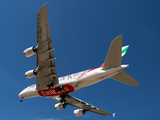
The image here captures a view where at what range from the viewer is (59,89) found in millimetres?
22344

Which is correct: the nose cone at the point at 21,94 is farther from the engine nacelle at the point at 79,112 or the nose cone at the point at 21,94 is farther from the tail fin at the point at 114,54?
the tail fin at the point at 114,54

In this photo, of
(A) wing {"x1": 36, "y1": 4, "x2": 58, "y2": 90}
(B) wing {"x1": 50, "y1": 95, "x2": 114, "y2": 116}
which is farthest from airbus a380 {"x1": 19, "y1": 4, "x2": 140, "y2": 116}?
(B) wing {"x1": 50, "y1": 95, "x2": 114, "y2": 116}

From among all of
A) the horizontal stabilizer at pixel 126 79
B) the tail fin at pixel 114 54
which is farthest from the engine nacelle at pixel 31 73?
the horizontal stabilizer at pixel 126 79

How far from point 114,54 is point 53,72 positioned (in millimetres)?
8393

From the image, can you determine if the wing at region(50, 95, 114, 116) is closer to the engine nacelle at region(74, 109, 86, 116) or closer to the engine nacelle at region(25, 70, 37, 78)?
the engine nacelle at region(74, 109, 86, 116)

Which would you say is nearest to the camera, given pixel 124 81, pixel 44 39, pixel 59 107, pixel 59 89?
A: pixel 44 39

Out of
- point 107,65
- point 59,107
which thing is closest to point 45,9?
point 107,65

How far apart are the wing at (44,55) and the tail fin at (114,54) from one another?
6.23 meters

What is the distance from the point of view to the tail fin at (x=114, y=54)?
15945mm

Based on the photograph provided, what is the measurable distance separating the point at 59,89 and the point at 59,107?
6.69 meters

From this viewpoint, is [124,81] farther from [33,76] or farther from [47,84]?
[33,76]

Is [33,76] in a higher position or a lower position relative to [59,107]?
higher

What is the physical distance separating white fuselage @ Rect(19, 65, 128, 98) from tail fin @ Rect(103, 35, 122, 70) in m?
0.54

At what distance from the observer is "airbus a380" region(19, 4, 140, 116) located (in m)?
16.8
